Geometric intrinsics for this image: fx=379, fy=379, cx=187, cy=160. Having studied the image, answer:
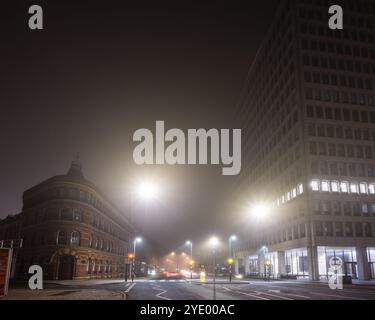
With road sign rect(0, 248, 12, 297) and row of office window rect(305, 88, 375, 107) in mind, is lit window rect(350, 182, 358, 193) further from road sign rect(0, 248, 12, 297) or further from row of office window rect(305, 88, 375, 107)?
road sign rect(0, 248, 12, 297)

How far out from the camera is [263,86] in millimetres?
92375

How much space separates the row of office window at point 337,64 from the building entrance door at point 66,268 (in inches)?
2036

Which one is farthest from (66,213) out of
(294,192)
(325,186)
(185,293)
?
(325,186)

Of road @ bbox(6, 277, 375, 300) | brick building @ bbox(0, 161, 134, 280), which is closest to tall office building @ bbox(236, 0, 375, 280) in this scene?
road @ bbox(6, 277, 375, 300)

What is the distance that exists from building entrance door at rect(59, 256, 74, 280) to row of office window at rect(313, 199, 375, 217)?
127ft

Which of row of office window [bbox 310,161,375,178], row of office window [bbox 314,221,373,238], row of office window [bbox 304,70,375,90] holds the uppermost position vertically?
row of office window [bbox 304,70,375,90]

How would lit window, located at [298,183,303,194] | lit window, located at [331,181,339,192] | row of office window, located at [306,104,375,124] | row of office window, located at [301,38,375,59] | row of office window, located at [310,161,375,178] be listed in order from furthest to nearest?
1. row of office window, located at [301,38,375,59]
2. row of office window, located at [306,104,375,124]
3. lit window, located at [298,183,303,194]
4. row of office window, located at [310,161,375,178]
5. lit window, located at [331,181,339,192]

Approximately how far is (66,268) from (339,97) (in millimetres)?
54415

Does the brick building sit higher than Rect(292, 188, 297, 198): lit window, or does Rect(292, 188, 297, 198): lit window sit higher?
Rect(292, 188, 297, 198): lit window

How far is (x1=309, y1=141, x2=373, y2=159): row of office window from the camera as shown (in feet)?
215

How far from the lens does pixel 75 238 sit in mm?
54875

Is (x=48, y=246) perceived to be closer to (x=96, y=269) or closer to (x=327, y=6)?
(x=96, y=269)
